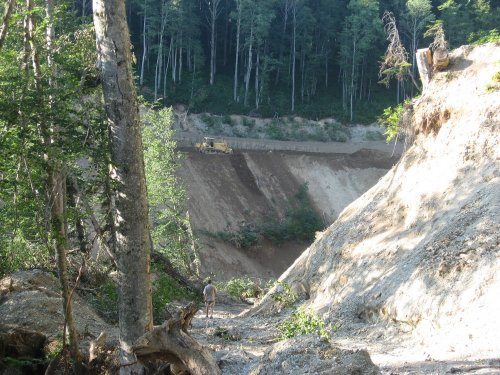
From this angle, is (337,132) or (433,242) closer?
(433,242)

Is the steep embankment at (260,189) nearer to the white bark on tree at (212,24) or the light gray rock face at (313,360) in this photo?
the white bark on tree at (212,24)

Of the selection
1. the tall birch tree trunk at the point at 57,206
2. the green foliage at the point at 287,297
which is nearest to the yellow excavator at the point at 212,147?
the green foliage at the point at 287,297

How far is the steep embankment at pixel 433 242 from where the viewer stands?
7863 mm

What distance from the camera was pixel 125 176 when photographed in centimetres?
610

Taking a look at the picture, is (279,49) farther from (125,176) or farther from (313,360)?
(313,360)

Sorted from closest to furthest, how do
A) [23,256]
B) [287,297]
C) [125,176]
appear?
[125,176] < [23,256] < [287,297]

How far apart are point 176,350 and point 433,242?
5770mm

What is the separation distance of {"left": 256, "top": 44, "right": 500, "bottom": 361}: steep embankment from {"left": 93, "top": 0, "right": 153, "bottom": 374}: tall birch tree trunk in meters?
3.30

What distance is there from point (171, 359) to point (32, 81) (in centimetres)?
384

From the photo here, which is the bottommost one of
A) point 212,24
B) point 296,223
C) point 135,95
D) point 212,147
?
point 296,223

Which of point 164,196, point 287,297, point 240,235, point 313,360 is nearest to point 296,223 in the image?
point 240,235

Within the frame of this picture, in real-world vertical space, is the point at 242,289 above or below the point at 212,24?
below

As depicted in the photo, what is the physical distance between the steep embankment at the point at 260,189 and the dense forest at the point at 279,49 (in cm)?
1011

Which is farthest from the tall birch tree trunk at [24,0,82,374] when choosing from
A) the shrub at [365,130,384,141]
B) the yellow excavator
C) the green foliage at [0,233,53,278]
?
the shrub at [365,130,384,141]
